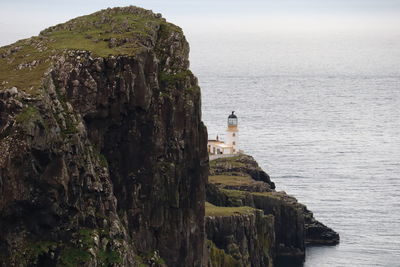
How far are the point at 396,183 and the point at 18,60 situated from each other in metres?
111

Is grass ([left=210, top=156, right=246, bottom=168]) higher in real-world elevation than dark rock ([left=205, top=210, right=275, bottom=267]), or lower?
higher

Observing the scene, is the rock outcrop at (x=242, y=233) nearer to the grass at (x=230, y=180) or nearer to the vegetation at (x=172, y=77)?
the grass at (x=230, y=180)

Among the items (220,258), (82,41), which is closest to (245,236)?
(220,258)

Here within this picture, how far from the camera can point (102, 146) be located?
7881cm

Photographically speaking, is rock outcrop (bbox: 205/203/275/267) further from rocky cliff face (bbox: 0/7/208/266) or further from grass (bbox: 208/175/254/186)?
rocky cliff face (bbox: 0/7/208/266)

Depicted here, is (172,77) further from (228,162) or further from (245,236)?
(228,162)

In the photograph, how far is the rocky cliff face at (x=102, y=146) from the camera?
225 feet

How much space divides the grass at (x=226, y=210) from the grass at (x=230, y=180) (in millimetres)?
19435

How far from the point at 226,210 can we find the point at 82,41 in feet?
141

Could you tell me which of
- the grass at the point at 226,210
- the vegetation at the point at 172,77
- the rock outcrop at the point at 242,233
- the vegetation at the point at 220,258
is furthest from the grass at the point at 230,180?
the vegetation at the point at 172,77

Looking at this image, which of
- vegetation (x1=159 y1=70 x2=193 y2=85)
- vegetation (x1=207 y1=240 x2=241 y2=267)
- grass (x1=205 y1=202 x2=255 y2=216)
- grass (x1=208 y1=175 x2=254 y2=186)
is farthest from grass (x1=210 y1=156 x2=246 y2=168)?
vegetation (x1=159 y1=70 x2=193 y2=85)

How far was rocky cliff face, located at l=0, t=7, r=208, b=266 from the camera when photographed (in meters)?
68.6

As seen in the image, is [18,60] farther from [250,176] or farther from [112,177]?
[250,176]

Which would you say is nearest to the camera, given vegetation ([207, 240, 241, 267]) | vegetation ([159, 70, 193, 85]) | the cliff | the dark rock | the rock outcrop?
vegetation ([159, 70, 193, 85])
